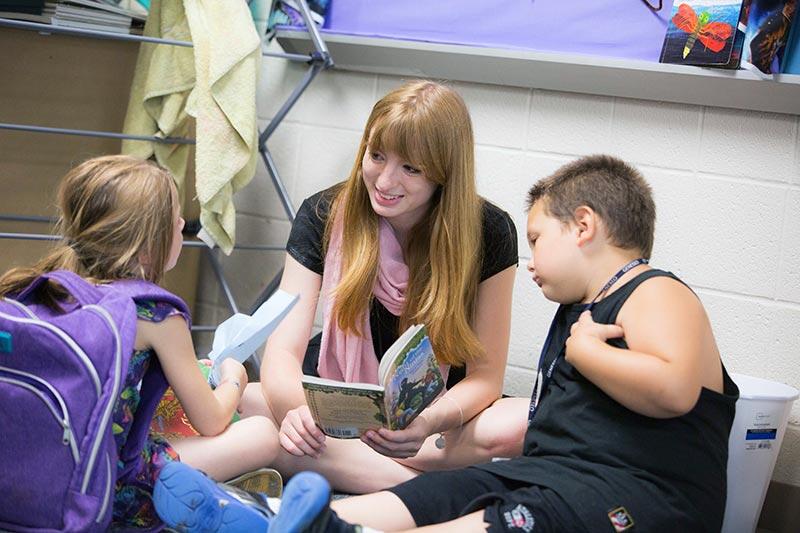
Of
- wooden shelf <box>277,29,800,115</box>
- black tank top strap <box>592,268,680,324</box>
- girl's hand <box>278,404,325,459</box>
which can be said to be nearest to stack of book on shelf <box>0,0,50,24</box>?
wooden shelf <box>277,29,800,115</box>

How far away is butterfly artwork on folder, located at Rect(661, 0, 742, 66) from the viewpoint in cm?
208

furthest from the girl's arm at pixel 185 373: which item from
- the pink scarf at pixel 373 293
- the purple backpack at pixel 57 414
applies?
the pink scarf at pixel 373 293

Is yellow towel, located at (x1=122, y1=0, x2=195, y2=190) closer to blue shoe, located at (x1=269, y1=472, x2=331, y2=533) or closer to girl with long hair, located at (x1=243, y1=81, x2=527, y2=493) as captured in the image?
girl with long hair, located at (x1=243, y1=81, x2=527, y2=493)

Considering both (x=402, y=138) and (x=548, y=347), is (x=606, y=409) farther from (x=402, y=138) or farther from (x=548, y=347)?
(x=402, y=138)

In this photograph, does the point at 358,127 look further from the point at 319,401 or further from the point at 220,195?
the point at 319,401

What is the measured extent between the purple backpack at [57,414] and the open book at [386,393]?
33 centimetres

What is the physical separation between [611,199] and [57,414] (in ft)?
2.87

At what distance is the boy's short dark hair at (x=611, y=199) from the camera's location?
1.63 meters

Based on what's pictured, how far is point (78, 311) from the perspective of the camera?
142 cm

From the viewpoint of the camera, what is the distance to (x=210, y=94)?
7.91 feet

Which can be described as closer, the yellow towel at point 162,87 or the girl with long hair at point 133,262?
the girl with long hair at point 133,262

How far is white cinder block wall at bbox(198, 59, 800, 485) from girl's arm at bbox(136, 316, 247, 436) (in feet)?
3.24

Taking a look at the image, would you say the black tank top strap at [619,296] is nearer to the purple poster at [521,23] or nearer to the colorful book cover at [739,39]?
the colorful book cover at [739,39]

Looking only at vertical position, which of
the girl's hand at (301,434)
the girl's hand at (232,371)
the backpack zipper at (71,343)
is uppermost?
the backpack zipper at (71,343)
